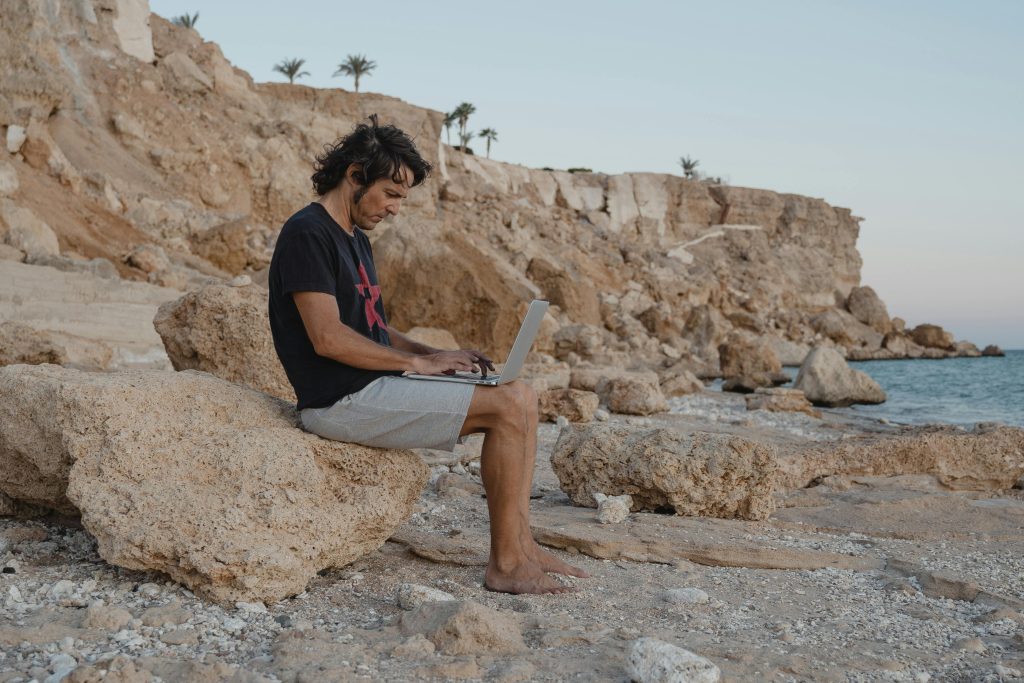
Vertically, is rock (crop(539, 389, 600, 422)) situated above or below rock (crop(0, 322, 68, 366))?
below

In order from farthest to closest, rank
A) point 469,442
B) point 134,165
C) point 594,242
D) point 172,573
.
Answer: point 594,242
point 134,165
point 469,442
point 172,573

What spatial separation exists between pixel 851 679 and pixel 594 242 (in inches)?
1767

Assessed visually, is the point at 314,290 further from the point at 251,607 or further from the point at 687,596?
the point at 687,596

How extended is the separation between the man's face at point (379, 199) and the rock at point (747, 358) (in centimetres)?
1786

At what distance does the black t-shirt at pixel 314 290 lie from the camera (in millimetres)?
3592

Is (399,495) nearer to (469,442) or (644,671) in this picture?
(644,671)

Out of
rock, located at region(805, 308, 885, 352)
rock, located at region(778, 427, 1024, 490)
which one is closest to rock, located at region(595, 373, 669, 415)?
rock, located at region(778, 427, 1024, 490)

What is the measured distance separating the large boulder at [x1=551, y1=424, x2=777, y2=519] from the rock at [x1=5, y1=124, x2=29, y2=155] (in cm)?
1868

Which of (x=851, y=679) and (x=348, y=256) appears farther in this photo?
(x=348, y=256)

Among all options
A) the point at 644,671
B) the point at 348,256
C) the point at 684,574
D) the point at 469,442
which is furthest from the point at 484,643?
the point at 469,442

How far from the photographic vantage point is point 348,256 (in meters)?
3.84

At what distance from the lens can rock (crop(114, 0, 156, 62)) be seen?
28.7 meters

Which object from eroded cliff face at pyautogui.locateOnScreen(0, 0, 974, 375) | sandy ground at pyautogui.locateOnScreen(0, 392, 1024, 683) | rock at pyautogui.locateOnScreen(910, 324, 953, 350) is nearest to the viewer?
sandy ground at pyautogui.locateOnScreen(0, 392, 1024, 683)

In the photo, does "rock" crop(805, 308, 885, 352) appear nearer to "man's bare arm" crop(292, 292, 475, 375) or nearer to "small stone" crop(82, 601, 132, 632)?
"man's bare arm" crop(292, 292, 475, 375)
